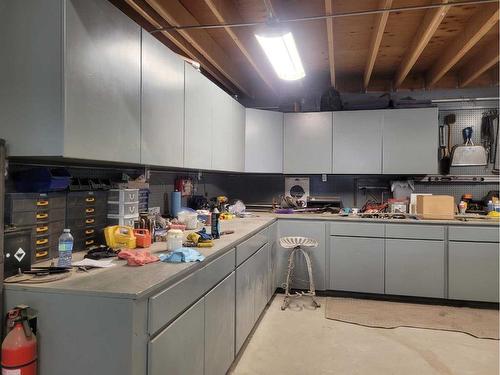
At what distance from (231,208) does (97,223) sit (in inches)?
83.7

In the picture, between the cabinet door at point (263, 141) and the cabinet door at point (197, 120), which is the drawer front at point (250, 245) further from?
the cabinet door at point (263, 141)

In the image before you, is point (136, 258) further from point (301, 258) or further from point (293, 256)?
point (301, 258)

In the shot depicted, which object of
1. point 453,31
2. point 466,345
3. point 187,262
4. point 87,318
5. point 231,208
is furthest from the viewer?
point 231,208

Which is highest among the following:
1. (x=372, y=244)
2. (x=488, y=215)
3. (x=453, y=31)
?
(x=453, y=31)

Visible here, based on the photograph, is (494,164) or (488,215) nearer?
(488,215)

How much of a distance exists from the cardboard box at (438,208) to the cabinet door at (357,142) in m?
0.65

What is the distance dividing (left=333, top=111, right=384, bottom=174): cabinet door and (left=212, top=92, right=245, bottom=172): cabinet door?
3.76 feet

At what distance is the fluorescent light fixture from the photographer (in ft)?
7.99

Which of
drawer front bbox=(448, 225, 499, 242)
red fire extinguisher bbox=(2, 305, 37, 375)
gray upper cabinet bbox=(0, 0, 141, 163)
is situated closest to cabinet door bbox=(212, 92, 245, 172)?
gray upper cabinet bbox=(0, 0, 141, 163)

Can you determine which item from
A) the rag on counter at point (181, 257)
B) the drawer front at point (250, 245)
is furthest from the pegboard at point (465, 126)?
the rag on counter at point (181, 257)

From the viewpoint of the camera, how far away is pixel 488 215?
3.71 meters

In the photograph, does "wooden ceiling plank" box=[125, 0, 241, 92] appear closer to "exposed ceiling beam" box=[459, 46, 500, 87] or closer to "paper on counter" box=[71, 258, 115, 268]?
"paper on counter" box=[71, 258, 115, 268]

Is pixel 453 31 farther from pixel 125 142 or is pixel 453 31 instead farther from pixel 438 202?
pixel 125 142

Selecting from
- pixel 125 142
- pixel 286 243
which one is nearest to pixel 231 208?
pixel 286 243
